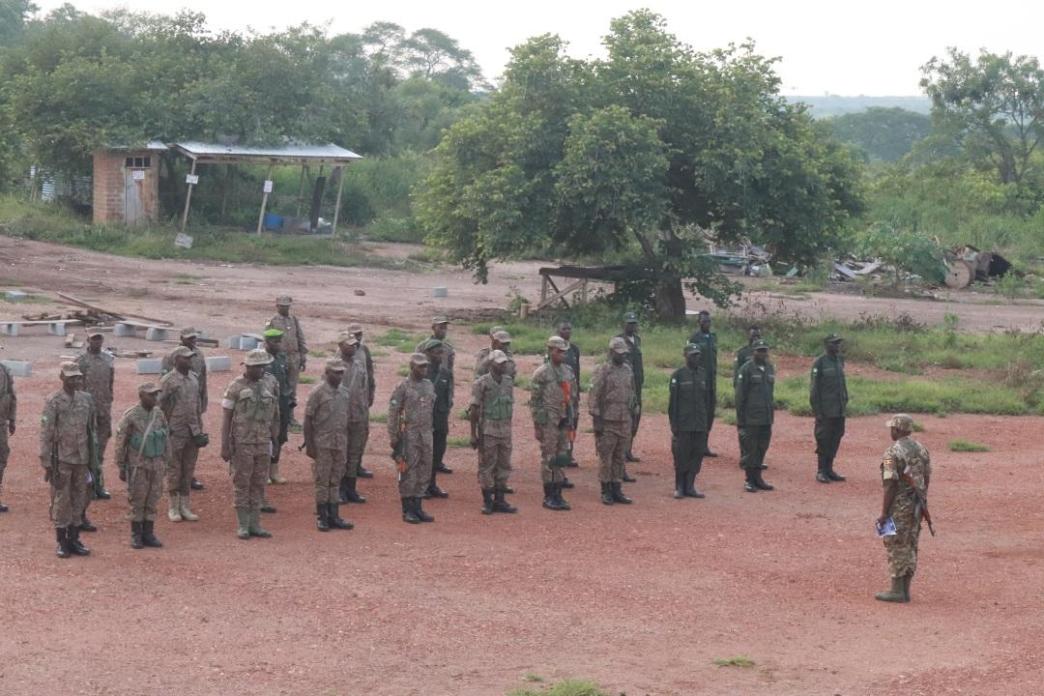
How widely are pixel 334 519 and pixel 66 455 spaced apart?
2.48m

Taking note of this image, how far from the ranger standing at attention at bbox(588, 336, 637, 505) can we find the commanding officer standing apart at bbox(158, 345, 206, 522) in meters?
3.90

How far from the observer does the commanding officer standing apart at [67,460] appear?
12078mm

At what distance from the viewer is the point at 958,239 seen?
44.9 meters

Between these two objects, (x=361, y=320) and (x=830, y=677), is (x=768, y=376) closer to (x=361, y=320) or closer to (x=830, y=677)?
(x=830, y=677)

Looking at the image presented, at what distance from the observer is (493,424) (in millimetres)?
14180

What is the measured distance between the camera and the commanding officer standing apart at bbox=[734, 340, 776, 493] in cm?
1596

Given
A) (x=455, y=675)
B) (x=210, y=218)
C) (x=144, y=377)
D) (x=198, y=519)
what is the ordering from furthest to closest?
(x=210, y=218) < (x=144, y=377) < (x=198, y=519) < (x=455, y=675)

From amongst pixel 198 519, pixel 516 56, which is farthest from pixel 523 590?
pixel 516 56

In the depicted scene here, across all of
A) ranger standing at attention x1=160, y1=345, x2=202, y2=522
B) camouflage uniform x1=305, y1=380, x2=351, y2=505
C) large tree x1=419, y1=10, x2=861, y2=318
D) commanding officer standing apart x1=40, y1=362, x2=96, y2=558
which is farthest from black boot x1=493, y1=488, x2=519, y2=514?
large tree x1=419, y1=10, x2=861, y2=318

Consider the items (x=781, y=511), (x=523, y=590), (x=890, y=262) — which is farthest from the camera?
(x=890, y=262)

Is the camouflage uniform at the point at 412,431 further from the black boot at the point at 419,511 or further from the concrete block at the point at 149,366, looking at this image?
the concrete block at the point at 149,366

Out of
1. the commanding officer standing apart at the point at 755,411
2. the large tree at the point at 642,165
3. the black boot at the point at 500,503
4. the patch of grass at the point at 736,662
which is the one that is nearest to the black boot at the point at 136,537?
the black boot at the point at 500,503

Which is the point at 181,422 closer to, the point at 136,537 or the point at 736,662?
the point at 136,537

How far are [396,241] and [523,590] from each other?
3313 cm
